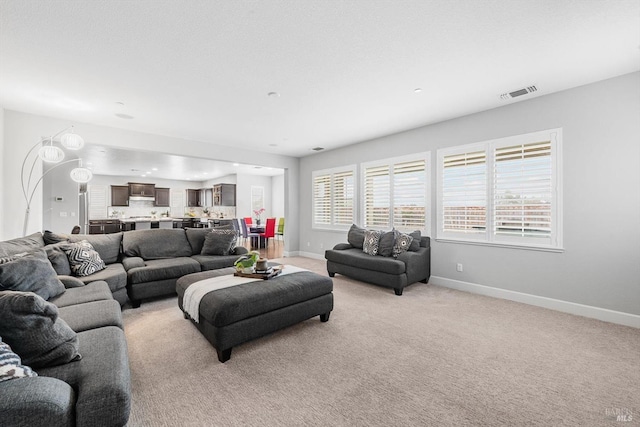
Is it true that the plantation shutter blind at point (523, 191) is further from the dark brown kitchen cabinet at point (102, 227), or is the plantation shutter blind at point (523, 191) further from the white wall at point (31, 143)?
the dark brown kitchen cabinet at point (102, 227)

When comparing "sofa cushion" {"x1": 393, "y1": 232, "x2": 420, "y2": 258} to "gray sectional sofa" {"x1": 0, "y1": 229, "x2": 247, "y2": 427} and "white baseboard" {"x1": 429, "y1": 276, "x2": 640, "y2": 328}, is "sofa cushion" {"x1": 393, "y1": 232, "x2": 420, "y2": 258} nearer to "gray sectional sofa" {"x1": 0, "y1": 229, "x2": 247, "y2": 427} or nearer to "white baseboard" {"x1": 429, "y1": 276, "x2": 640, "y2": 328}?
"white baseboard" {"x1": 429, "y1": 276, "x2": 640, "y2": 328}

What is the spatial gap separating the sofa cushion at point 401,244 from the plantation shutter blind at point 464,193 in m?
0.64

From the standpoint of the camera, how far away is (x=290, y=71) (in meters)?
2.92

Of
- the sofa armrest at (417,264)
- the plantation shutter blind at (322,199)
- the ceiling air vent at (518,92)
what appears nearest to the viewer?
the ceiling air vent at (518,92)

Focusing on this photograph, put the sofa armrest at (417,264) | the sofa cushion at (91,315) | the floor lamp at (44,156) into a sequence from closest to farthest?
the sofa cushion at (91,315)
the floor lamp at (44,156)
the sofa armrest at (417,264)

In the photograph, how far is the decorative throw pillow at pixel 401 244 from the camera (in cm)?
446

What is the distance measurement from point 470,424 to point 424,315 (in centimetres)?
171

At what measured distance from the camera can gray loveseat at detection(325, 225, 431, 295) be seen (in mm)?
Result: 4066

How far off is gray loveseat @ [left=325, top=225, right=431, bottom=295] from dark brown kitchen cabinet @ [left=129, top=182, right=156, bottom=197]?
1000 cm

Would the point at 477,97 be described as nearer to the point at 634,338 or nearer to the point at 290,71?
the point at 290,71

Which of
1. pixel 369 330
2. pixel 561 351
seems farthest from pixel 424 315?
pixel 561 351

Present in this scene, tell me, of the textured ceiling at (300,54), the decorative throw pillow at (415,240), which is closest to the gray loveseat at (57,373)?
the textured ceiling at (300,54)

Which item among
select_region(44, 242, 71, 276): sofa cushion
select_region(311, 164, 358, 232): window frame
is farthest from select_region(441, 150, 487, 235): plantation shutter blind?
select_region(44, 242, 71, 276): sofa cushion

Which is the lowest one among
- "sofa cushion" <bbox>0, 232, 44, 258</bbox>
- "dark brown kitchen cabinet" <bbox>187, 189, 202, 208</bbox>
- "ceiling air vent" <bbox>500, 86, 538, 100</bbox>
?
"sofa cushion" <bbox>0, 232, 44, 258</bbox>
